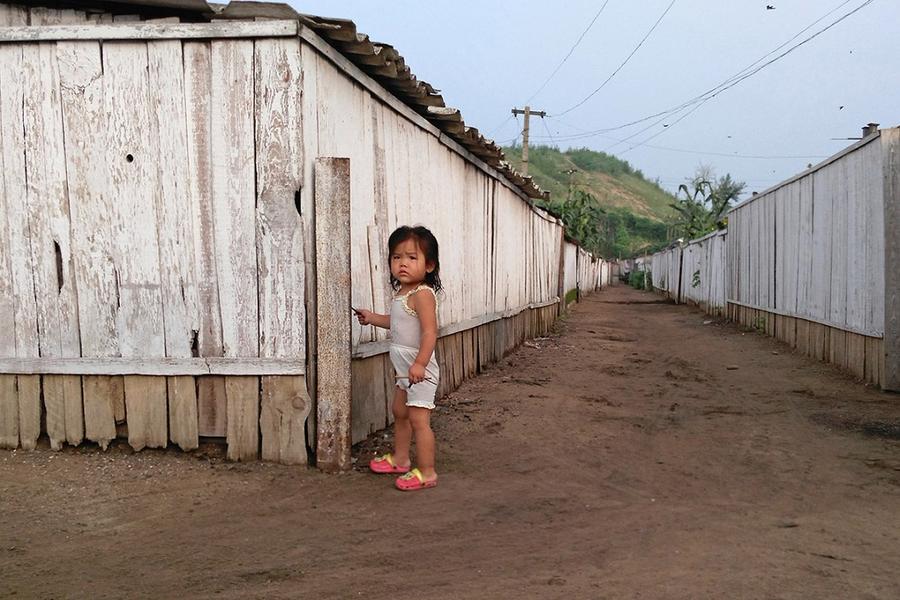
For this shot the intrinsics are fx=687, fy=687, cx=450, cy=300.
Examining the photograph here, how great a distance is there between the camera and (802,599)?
8.38 ft

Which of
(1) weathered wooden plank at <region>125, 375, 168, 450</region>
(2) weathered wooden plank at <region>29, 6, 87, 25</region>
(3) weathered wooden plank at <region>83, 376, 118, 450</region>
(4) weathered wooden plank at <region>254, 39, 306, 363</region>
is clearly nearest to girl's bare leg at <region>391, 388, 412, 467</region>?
(4) weathered wooden plank at <region>254, 39, 306, 363</region>

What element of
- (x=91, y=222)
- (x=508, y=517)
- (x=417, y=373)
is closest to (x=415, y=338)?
(x=417, y=373)

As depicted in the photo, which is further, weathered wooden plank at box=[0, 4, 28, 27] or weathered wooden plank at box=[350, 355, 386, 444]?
weathered wooden plank at box=[350, 355, 386, 444]

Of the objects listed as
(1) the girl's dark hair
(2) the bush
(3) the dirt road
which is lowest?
(2) the bush

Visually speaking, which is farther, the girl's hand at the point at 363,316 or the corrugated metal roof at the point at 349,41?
the girl's hand at the point at 363,316

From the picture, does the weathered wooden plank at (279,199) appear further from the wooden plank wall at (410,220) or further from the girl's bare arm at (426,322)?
the girl's bare arm at (426,322)

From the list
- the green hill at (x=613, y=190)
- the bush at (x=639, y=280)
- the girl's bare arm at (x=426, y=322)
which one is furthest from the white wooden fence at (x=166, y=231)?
the green hill at (x=613, y=190)

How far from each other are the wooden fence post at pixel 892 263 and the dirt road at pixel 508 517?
1.07 meters

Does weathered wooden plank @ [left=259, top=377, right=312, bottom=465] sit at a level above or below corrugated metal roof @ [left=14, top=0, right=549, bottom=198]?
below

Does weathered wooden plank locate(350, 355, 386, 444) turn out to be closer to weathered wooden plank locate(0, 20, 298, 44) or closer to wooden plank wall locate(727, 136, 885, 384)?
weathered wooden plank locate(0, 20, 298, 44)

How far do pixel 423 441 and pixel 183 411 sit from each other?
4.88ft

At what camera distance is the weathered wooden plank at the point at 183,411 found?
414 centimetres

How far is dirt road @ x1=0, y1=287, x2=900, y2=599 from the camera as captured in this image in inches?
106

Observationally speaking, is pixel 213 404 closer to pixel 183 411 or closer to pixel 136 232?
pixel 183 411
